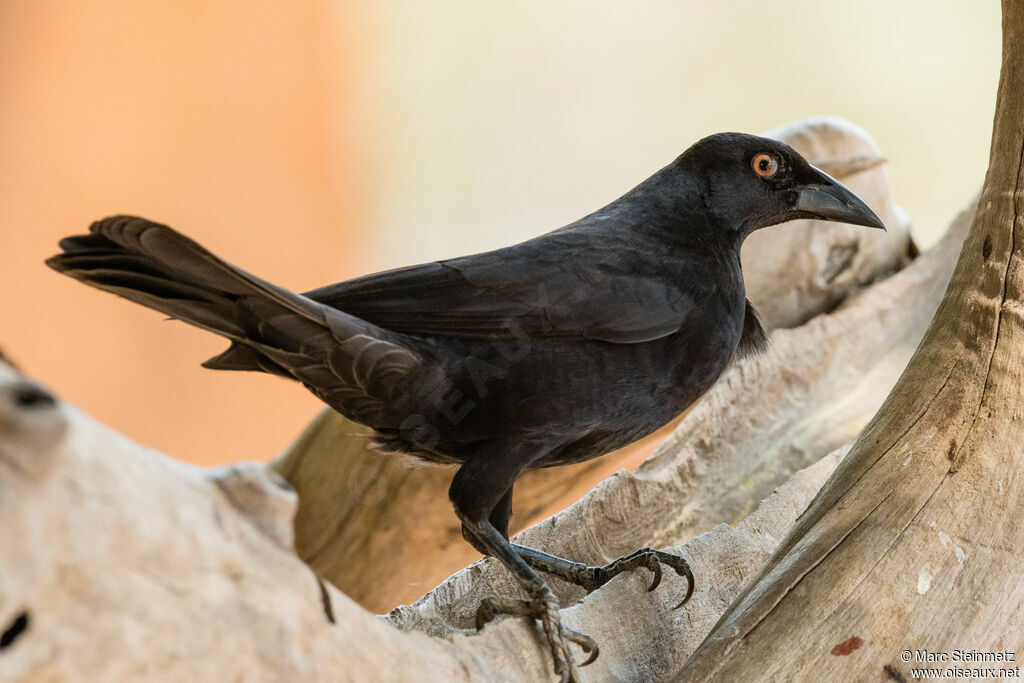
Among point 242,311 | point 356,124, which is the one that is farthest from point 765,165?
point 356,124

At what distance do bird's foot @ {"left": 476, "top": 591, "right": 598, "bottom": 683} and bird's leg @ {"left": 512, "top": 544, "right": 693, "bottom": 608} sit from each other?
20cm

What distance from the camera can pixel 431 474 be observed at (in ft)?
10.5

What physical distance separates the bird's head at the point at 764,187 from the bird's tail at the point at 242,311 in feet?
3.15

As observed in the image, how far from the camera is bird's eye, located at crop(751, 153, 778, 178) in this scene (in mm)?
2340

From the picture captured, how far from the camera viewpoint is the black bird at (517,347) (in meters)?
1.76

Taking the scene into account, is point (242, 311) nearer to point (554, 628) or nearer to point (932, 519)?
point (554, 628)

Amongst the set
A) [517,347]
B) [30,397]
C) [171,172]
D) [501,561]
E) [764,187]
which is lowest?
[501,561]

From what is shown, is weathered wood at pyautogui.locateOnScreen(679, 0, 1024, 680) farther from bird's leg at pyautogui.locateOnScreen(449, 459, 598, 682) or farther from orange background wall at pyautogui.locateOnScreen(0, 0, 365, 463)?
orange background wall at pyautogui.locateOnScreen(0, 0, 365, 463)

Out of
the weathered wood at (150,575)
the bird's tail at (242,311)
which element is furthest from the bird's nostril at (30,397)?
the bird's tail at (242,311)

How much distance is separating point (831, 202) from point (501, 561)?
125cm

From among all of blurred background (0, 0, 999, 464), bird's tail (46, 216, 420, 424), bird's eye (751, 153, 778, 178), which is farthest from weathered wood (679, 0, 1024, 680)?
blurred background (0, 0, 999, 464)

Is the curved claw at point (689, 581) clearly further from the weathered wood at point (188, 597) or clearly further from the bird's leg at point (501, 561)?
the bird's leg at point (501, 561)

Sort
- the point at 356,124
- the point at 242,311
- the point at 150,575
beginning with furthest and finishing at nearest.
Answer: the point at 356,124
the point at 242,311
the point at 150,575

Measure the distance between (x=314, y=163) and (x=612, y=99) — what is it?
7.31 feet
